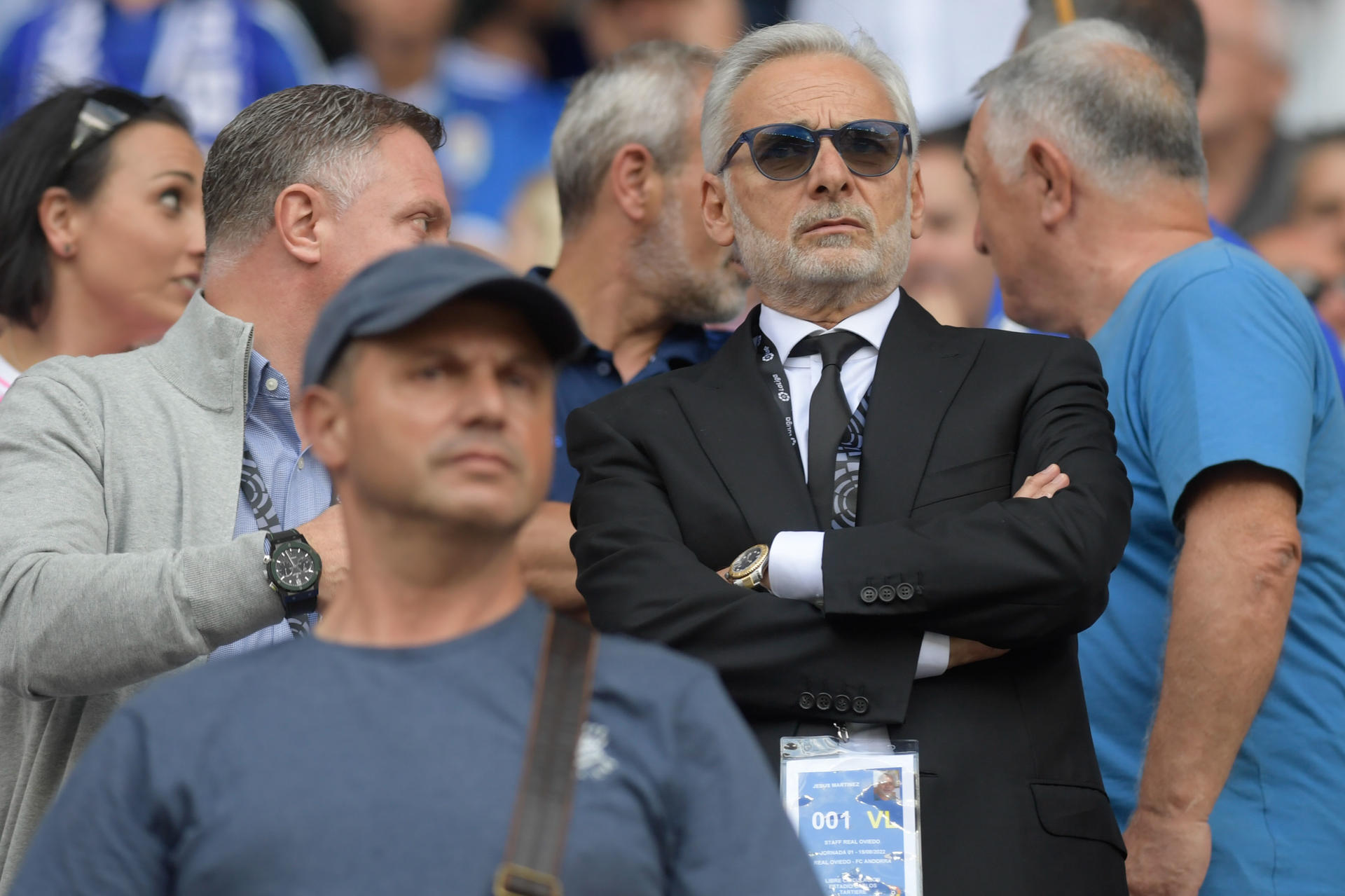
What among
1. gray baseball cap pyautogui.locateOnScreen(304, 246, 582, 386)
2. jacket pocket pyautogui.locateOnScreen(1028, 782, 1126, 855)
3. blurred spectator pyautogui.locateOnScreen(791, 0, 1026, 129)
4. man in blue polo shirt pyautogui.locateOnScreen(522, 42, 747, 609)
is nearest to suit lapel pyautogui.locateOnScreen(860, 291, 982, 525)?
jacket pocket pyautogui.locateOnScreen(1028, 782, 1126, 855)

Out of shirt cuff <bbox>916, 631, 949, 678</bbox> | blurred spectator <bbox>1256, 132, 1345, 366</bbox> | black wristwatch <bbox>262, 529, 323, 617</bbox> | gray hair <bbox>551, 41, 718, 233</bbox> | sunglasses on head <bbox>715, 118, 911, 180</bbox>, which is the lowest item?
shirt cuff <bbox>916, 631, 949, 678</bbox>

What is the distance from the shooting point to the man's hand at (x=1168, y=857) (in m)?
3.03

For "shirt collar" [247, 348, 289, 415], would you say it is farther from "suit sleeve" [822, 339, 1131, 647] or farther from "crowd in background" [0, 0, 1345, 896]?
"suit sleeve" [822, 339, 1131, 647]

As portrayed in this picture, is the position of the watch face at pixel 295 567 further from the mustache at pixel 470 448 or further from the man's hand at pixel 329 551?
the mustache at pixel 470 448

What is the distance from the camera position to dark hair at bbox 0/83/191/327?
431cm

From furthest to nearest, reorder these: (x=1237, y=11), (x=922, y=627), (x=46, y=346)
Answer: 1. (x=1237, y=11)
2. (x=46, y=346)
3. (x=922, y=627)

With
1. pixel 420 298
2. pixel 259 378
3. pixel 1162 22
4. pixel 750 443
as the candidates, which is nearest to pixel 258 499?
pixel 259 378

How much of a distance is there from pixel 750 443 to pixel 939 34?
3083 millimetres

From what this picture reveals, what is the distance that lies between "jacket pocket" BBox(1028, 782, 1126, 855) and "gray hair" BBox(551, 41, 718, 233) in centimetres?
219

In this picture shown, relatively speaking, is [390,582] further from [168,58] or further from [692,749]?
[168,58]

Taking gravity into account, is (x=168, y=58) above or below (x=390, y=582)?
above

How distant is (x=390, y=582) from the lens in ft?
6.18

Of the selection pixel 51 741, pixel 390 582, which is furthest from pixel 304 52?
pixel 390 582

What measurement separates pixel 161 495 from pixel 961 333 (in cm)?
150
